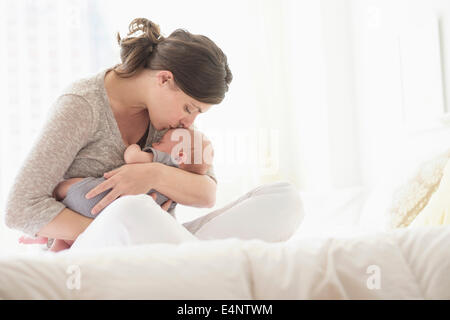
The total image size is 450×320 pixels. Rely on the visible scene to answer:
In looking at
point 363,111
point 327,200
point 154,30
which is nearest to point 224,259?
point 154,30

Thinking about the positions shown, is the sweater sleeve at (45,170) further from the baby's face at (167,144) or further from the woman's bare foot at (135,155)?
the baby's face at (167,144)

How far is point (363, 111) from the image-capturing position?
2.92 metres

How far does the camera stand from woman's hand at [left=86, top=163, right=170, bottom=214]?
50.9 inches

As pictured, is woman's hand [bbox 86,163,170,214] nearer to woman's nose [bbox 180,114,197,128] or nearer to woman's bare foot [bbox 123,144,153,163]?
woman's bare foot [bbox 123,144,153,163]

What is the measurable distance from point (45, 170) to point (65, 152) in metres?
0.07

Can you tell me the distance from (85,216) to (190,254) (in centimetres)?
70

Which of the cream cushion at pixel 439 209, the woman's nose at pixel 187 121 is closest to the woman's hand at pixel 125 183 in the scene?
the woman's nose at pixel 187 121

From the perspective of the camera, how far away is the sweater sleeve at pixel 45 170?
1274mm

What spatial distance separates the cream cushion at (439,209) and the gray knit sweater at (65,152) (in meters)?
0.88

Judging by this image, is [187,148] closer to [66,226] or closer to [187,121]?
[187,121]

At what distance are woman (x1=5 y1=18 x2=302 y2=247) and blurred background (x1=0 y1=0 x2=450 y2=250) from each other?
3.76 ft

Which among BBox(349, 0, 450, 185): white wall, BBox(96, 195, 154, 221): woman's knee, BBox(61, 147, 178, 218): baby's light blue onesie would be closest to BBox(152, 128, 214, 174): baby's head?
BBox(61, 147, 178, 218): baby's light blue onesie

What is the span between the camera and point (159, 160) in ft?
4.83
